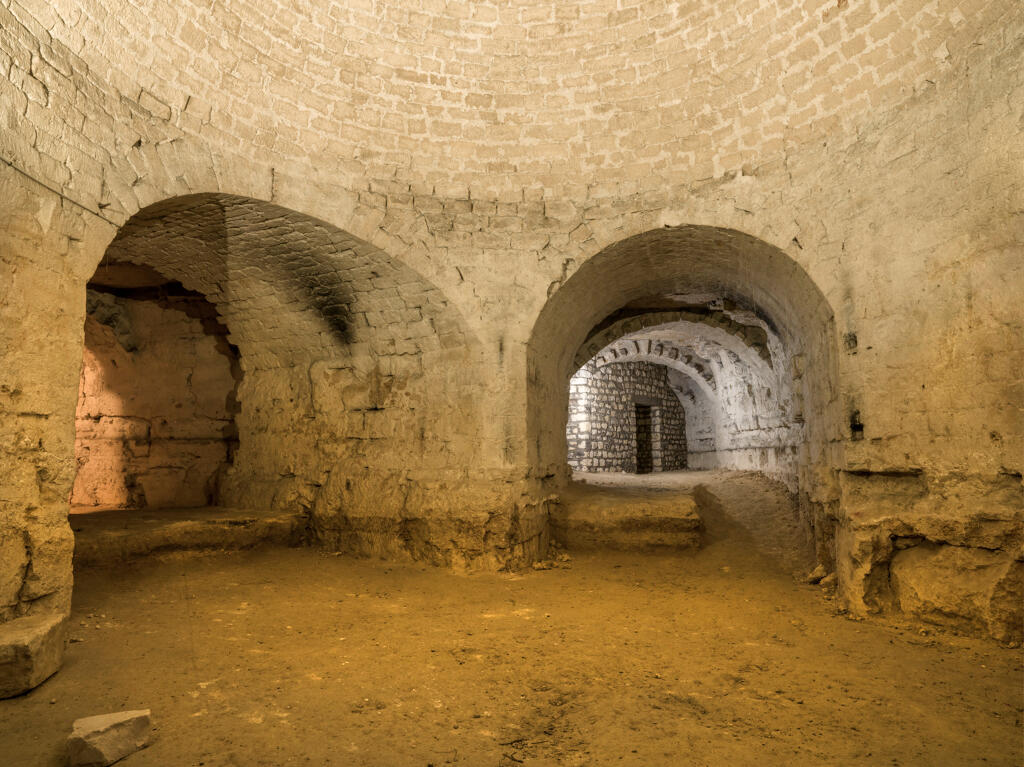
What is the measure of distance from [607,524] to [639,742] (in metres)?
3.53

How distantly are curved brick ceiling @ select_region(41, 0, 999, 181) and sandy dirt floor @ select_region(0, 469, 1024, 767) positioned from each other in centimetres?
323

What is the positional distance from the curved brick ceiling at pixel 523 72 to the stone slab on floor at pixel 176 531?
10.4 feet

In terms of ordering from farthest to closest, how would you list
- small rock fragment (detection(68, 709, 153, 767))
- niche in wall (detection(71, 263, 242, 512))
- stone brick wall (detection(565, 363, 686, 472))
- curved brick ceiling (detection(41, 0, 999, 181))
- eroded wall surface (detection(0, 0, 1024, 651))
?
stone brick wall (detection(565, 363, 686, 472))
niche in wall (detection(71, 263, 242, 512))
curved brick ceiling (detection(41, 0, 999, 181))
eroded wall surface (detection(0, 0, 1024, 651))
small rock fragment (detection(68, 709, 153, 767))

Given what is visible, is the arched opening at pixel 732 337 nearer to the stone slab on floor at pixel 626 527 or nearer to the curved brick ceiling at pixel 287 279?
the stone slab on floor at pixel 626 527

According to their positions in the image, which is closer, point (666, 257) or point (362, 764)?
point (362, 764)

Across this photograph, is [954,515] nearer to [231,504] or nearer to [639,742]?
[639,742]

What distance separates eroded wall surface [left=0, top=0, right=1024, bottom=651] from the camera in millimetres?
3244

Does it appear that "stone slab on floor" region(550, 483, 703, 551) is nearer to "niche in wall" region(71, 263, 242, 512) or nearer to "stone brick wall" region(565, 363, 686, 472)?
"niche in wall" region(71, 263, 242, 512)

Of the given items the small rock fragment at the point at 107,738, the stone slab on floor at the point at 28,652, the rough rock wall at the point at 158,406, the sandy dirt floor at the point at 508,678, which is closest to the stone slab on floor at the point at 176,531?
the sandy dirt floor at the point at 508,678

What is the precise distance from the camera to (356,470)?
Result: 569 cm

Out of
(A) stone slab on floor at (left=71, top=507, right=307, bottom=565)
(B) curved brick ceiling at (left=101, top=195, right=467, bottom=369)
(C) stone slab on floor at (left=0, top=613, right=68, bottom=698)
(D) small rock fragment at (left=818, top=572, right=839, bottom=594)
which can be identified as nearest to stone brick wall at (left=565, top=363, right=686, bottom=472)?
(B) curved brick ceiling at (left=101, top=195, right=467, bottom=369)

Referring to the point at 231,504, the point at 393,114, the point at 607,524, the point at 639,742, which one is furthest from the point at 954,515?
the point at 231,504

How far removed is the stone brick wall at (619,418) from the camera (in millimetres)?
13859

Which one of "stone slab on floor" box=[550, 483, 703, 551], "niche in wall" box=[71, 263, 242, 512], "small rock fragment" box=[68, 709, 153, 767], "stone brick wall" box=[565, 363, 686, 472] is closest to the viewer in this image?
"small rock fragment" box=[68, 709, 153, 767]
